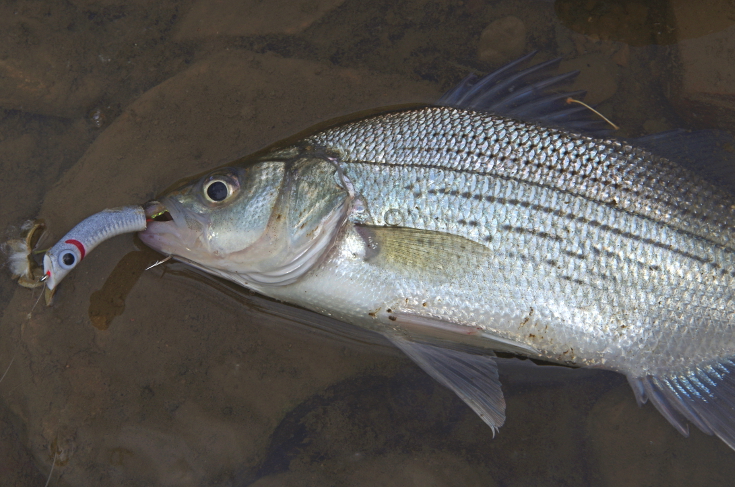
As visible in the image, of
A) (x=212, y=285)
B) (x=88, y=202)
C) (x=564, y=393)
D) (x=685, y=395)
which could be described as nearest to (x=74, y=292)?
(x=88, y=202)

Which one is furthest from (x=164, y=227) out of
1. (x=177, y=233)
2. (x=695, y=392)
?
(x=695, y=392)

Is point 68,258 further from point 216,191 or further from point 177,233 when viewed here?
point 216,191

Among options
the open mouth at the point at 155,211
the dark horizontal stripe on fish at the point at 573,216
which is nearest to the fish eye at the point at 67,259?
the open mouth at the point at 155,211

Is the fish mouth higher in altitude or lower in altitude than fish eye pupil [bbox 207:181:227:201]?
lower

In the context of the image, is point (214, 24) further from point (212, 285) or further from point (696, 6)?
point (696, 6)

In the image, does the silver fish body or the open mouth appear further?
the open mouth

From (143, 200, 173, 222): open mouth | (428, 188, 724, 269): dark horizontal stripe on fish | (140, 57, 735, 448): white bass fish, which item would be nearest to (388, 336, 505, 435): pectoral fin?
(140, 57, 735, 448): white bass fish

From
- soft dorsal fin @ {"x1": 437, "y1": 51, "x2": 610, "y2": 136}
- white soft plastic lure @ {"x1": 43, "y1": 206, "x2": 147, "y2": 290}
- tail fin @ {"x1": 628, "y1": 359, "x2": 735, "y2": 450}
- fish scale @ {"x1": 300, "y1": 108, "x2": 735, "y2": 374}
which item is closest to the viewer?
fish scale @ {"x1": 300, "y1": 108, "x2": 735, "y2": 374}

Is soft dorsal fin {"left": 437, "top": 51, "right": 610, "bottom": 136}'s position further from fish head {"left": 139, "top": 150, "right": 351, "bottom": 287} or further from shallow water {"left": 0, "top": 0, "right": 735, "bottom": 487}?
fish head {"left": 139, "top": 150, "right": 351, "bottom": 287}
